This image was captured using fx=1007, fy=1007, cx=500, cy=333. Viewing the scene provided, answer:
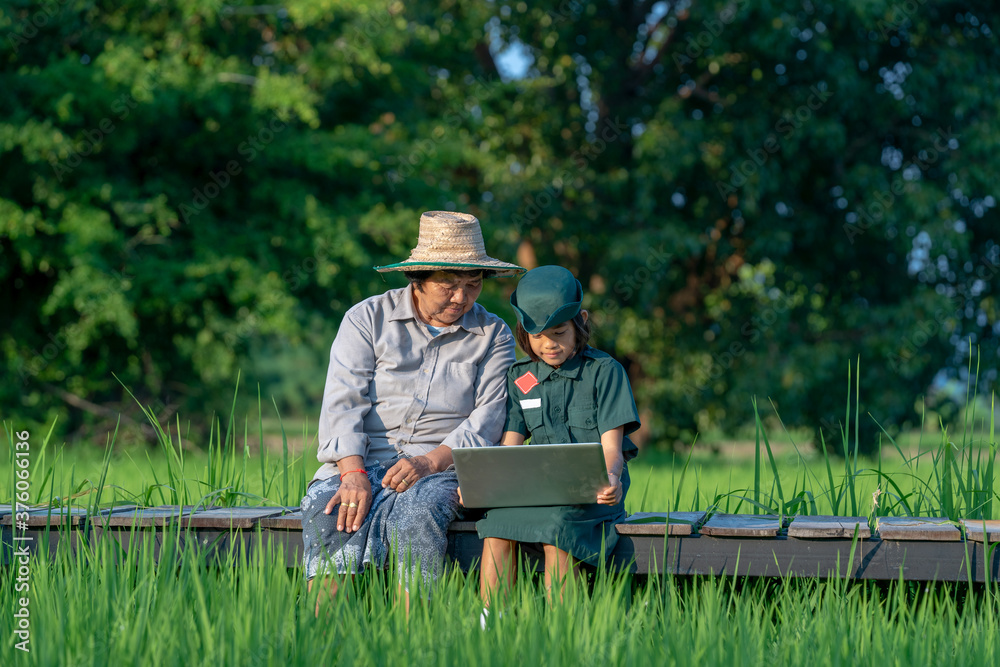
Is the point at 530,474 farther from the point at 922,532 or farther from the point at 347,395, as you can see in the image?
the point at 922,532

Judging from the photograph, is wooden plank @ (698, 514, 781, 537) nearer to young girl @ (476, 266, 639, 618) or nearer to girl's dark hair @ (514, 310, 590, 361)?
young girl @ (476, 266, 639, 618)

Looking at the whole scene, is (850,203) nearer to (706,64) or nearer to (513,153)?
(706,64)

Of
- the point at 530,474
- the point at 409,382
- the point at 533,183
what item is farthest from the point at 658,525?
the point at 533,183

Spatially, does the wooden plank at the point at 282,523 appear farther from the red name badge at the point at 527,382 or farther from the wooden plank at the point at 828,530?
the wooden plank at the point at 828,530

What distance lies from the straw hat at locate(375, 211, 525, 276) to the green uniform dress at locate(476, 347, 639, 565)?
1.21ft

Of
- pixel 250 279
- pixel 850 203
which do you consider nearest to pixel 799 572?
pixel 250 279

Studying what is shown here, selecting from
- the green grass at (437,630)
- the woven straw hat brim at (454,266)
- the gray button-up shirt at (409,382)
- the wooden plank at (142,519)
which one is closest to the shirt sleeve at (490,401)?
the gray button-up shirt at (409,382)

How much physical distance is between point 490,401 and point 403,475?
0.44 m

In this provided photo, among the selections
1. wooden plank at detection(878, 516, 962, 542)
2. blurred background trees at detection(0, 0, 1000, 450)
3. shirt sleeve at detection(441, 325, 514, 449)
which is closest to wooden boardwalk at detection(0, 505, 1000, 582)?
wooden plank at detection(878, 516, 962, 542)

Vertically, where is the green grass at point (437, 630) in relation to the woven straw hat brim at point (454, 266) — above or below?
below

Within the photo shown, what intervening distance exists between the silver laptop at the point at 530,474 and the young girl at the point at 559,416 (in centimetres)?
5

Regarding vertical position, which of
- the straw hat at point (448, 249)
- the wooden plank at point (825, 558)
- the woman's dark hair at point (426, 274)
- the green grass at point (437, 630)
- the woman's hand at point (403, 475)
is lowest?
the green grass at point (437, 630)

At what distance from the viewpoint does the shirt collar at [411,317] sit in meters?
3.50

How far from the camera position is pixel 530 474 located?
114 inches
